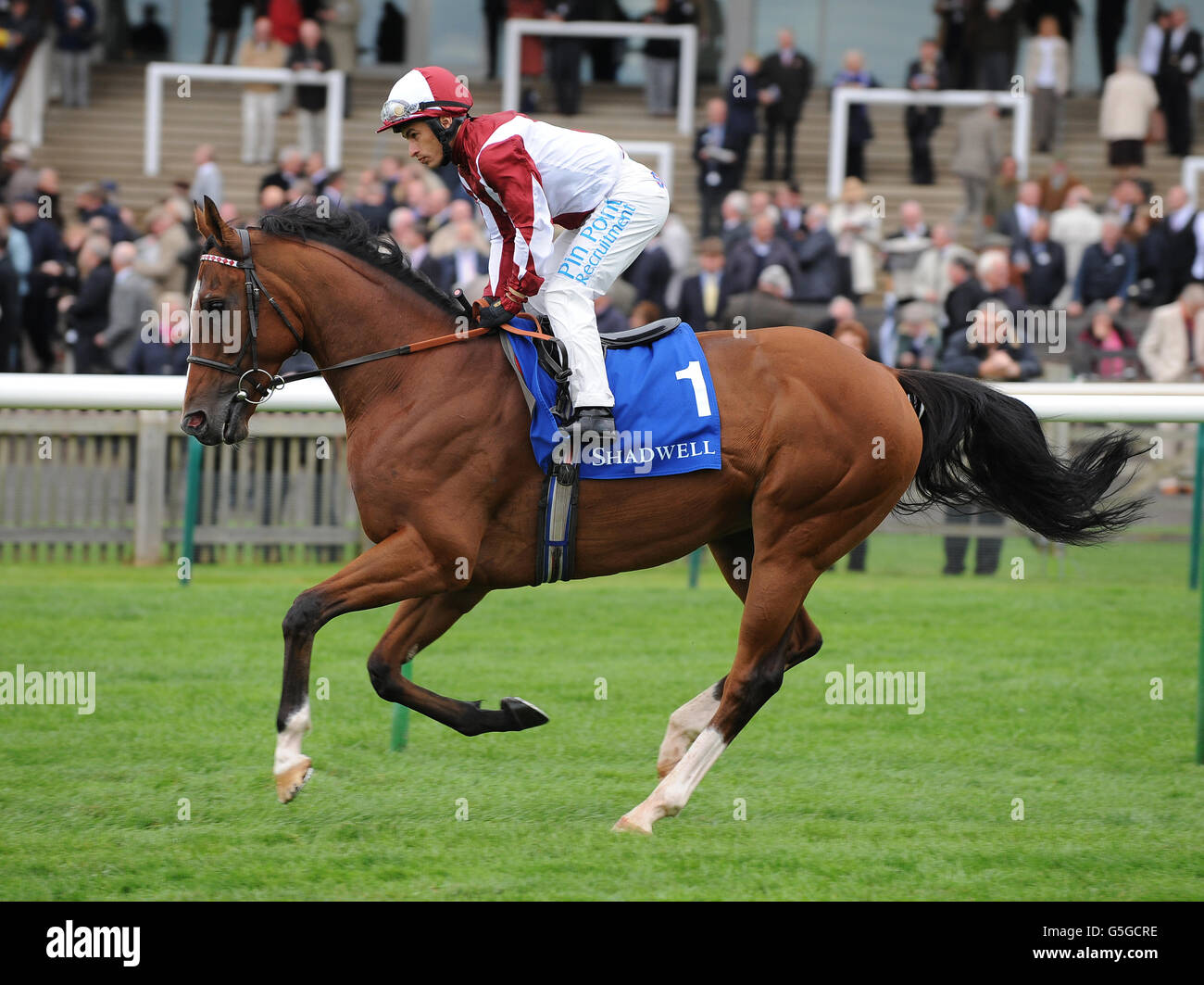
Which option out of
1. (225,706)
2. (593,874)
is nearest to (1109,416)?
(593,874)

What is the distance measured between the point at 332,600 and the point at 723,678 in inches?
58.9

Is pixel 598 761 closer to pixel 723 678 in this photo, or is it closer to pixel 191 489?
pixel 723 678

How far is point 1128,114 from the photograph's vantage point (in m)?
16.9

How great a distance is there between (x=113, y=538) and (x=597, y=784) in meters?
5.50

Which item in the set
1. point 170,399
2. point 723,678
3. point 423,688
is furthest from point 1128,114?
point 423,688

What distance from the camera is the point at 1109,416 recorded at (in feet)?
19.2

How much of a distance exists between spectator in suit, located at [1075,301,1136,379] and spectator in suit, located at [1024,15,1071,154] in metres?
4.89

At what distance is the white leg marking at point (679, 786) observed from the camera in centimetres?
495

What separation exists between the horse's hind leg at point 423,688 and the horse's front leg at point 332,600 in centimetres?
25

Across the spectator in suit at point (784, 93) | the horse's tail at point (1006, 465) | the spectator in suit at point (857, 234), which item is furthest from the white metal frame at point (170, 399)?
the spectator in suit at point (784, 93)

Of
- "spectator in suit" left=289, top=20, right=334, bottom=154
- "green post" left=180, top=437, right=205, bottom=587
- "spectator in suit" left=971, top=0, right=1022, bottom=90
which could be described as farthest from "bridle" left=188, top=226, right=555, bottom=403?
"spectator in suit" left=971, top=0, right=1022, bottom=90

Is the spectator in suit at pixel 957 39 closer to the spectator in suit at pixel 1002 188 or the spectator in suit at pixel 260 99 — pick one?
the spectator in suit at pixel 1002 188

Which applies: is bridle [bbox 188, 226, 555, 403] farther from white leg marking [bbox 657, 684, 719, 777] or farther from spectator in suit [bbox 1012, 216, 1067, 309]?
spectator in suit [bbox 1012, 216, 1067, 309]
